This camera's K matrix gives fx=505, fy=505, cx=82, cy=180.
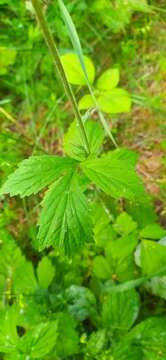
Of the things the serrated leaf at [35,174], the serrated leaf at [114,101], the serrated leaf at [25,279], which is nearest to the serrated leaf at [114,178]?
the serrated leaf at [35,174]

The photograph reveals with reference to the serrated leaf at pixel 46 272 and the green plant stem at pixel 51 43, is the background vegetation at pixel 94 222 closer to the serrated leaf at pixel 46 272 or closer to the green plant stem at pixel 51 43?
the serrated leaf at pixel 46 272

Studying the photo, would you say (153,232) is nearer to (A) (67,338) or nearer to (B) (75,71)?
(A) (67,338)

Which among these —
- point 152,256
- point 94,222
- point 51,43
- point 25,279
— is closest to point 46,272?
point 25,279

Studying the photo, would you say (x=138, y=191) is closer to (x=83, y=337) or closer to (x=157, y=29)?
(x=83, y=337)

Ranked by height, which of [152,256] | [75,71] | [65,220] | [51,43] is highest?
[51,43]

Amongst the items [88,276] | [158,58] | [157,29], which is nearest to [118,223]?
[88,276]

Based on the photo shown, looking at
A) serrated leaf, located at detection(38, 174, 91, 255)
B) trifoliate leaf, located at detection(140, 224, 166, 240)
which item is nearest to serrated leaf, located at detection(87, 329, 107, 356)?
trifoliate leaf, located at detection(140, 224, 166, 240)
